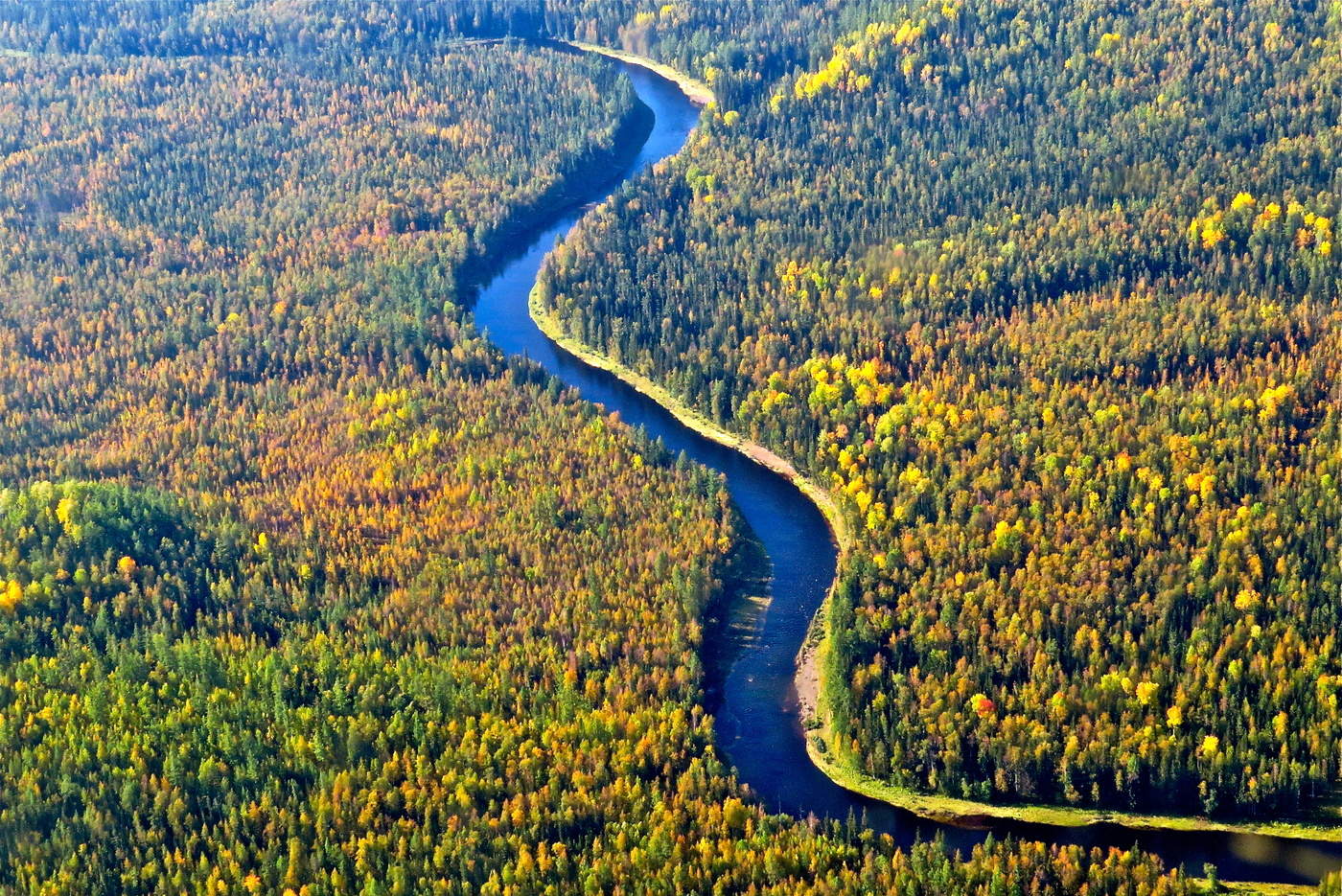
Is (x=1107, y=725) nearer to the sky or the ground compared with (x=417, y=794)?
nearer to the sky

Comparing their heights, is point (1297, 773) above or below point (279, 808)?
above

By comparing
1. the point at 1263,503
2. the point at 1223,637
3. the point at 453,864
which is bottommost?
the point at 453,864

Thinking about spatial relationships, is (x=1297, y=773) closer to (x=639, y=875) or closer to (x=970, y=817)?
(x=970, y=817)

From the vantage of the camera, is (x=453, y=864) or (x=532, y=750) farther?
(x=532, y=750)

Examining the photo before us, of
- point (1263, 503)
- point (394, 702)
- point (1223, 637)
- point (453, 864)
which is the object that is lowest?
point (453, 864)

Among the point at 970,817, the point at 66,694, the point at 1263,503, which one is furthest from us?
the point at 1263,503

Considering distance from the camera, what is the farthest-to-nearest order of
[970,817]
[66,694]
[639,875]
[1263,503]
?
[1263,503]
[66,694]
[970,817]
[639,875]

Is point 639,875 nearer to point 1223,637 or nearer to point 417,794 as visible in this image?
point 417,794

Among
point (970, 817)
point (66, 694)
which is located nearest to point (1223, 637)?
point (970, 817)

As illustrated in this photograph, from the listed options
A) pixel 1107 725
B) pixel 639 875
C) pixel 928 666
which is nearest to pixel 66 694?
pixel 639 875
